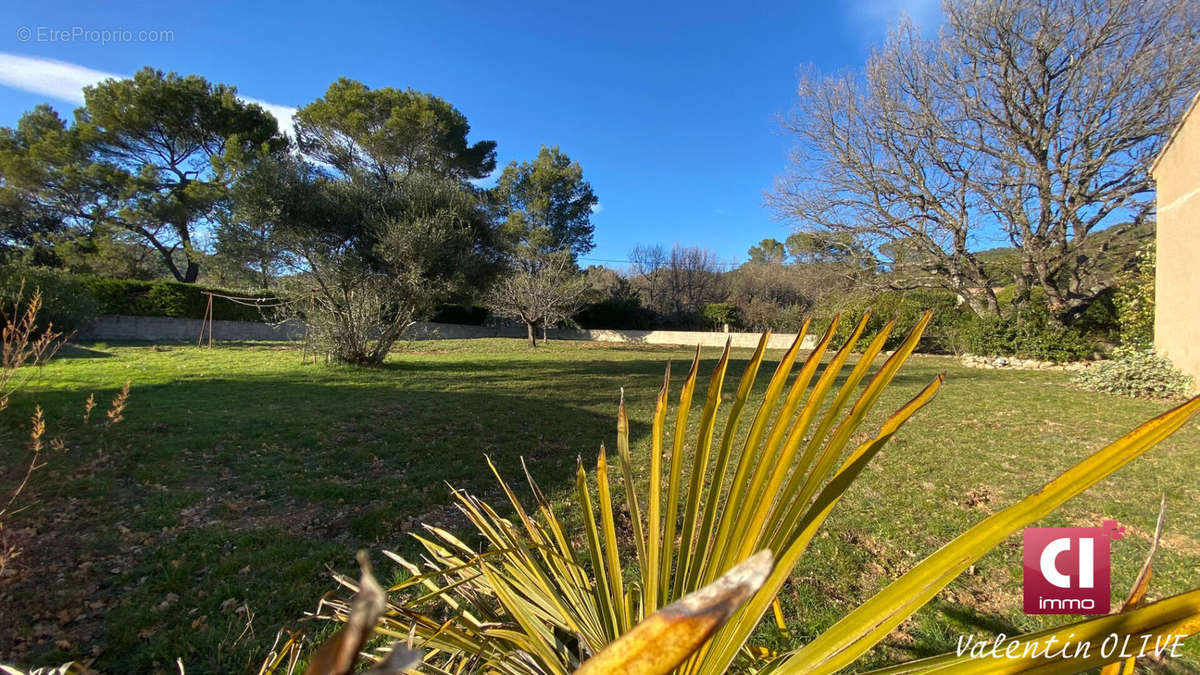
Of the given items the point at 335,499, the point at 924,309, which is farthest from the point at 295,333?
the point at 924,309

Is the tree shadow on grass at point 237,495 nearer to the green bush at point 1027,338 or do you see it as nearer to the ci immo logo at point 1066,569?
the ci immo logo at point 1066,569

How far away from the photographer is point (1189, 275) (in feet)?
25.0

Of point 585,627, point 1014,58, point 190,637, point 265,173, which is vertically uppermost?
point 1014,58

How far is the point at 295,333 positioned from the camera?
1205 cm

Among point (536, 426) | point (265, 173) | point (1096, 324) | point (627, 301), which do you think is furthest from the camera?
point (627, 301)

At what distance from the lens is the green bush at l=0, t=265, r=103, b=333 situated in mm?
10211

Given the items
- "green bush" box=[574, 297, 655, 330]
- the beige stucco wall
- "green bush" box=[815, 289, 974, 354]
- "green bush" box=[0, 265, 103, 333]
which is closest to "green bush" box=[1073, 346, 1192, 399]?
the beige stucco wall

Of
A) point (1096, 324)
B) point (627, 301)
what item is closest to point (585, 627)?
point (1096, 324)

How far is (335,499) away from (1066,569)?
13.2 feet

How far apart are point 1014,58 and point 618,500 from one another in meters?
14.9

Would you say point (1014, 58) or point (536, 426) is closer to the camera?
point (536, 426)

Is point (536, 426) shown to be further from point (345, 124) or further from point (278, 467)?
point (345, 124)

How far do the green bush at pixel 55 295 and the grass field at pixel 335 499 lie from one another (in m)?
4.56

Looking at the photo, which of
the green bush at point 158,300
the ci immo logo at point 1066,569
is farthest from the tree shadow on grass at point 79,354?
the ci immo logo at point 1066,569
